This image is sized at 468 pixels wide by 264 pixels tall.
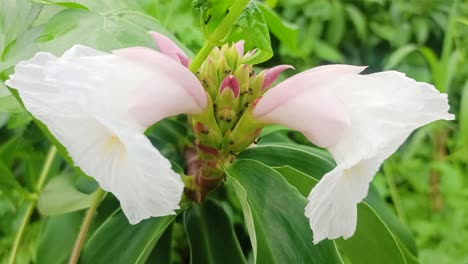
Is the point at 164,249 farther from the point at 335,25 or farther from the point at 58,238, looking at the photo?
the point at 335,25

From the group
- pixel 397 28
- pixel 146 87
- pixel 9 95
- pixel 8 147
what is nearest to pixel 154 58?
pixel 146 87

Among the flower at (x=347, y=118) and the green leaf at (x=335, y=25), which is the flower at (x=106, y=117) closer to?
the flower at (x=347, y=118)

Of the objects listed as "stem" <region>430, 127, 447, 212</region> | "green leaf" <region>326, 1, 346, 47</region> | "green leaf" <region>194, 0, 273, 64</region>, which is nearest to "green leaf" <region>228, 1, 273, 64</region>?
"green leaf" <region>194, 0, 273, 64</region>

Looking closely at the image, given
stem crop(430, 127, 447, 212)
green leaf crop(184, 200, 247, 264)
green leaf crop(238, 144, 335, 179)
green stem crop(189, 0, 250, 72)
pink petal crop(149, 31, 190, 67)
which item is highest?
green stem crop(189, 0, 250, 72)

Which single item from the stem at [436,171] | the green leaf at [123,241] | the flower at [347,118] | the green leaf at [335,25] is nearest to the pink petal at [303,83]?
the flower at [347,118]

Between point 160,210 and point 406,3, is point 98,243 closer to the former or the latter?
point 160,210

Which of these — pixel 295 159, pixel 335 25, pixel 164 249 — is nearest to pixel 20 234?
pixel 164 249

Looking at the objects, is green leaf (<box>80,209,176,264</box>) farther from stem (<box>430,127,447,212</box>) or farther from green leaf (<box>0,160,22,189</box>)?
stem (<box>430,127,447,212</box>)
